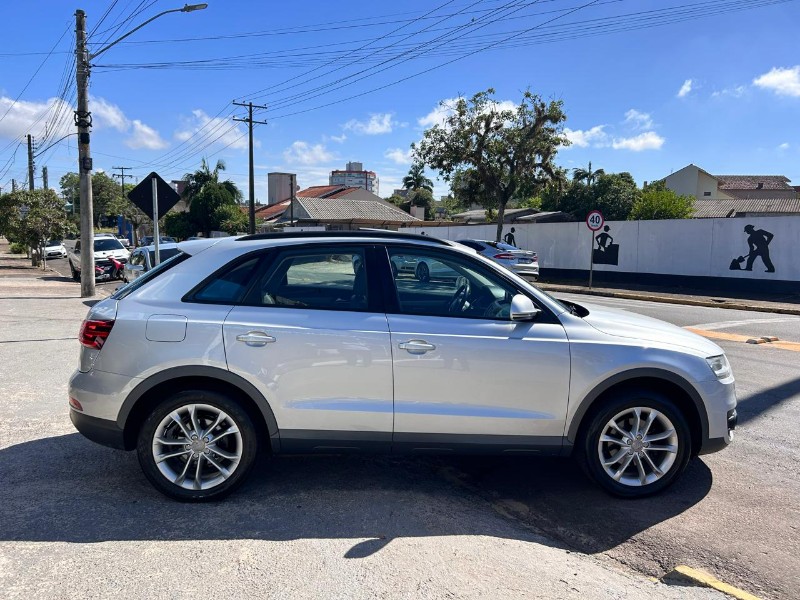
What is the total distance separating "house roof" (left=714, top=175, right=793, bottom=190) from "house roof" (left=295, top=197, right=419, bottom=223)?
155ft

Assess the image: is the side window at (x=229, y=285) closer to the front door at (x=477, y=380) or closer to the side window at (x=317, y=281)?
the side window at (x=317, y=281)

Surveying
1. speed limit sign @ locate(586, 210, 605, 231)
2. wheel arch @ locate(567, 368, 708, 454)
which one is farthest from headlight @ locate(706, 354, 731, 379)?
speed limit sign @ locate(586, 210, 605, 231)

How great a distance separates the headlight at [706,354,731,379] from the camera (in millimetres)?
3980

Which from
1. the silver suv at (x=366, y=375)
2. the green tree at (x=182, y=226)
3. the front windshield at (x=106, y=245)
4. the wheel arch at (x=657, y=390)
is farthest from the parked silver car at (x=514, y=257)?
the green tree at (x=182, y=226)

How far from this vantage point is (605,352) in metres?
3.81

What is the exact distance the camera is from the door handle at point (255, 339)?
12.2ft

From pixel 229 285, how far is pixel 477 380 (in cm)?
171

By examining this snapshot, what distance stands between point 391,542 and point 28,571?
73.1 inches

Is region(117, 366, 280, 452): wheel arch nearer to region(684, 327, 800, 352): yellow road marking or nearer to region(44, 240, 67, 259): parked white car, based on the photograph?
region(684, 327, 800, 352): yellow road marking

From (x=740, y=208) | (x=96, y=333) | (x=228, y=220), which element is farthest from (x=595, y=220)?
(x=740, y=208)

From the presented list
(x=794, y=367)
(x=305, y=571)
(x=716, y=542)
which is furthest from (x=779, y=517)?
(x=794, y=367)

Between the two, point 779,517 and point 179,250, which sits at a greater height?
point 179,250

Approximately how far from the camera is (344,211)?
52.9 meters

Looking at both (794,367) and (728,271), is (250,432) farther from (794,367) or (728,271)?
(728,271)
